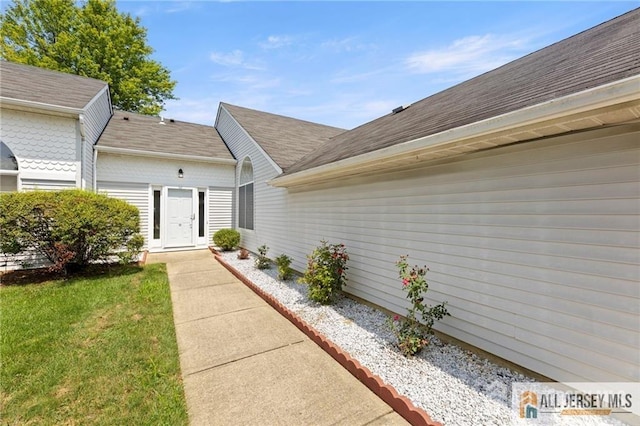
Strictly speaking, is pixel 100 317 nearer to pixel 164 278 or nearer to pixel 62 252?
pixel 164 278

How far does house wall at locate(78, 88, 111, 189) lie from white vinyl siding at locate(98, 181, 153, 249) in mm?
634

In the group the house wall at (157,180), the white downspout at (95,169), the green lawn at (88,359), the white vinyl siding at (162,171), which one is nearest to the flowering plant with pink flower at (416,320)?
the green lawn at (88,359)

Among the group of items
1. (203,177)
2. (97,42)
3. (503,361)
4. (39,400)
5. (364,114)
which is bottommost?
(39,400)

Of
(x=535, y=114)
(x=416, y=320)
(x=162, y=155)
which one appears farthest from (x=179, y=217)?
(x=535, y=114)

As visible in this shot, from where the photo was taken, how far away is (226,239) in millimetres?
10625

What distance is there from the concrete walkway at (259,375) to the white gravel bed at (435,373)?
0.30 metres

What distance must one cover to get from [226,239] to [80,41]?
1737 cm

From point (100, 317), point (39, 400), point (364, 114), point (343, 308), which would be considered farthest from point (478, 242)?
point (364, 114)

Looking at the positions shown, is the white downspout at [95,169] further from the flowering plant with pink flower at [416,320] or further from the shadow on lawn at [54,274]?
the flowering plant with pink flower at [416,320]

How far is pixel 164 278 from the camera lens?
6.83 m

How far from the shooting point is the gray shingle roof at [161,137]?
397 inches

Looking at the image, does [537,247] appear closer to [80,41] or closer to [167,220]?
[167,220]

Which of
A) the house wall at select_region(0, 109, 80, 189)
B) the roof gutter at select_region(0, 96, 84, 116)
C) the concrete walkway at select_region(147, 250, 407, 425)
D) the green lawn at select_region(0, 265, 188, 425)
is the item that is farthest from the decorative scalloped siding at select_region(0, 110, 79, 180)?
the concrete walkway at select_region(147, 250, 407, 425)

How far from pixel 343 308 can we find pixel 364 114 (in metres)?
12.7
